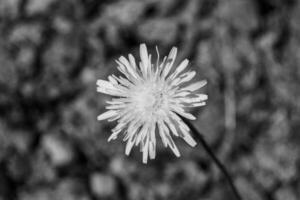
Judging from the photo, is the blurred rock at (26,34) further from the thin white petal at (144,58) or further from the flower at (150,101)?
the thin white petal at (144,58)

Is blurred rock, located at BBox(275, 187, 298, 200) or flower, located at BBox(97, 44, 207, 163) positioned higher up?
flower, located at BBox(97, 44, 207, 163)

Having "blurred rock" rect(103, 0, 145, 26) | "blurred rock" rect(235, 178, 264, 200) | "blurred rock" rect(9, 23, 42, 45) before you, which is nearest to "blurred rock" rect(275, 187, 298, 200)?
"blurred rock" rect(235, 178, 264, 200)

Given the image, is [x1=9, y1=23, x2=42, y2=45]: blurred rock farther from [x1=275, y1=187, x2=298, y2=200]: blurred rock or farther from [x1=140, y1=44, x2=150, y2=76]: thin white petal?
[x1=275, y1=187, x2=298, y2=200]: blurred rock

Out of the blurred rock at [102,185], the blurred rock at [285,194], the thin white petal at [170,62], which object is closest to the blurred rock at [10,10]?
the blurred rock at [102,185]

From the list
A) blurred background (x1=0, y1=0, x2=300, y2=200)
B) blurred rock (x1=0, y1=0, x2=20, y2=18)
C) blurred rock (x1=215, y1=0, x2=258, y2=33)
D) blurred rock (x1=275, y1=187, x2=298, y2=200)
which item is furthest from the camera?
blurred rock (x1=0, y1=0, x2=20, y2=18)

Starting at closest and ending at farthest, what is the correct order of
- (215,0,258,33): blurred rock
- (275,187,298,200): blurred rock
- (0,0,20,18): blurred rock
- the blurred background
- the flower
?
the flower
(275,187,298,200): blurred rock
the blurred background
(215,0,258,33): blurred rock
(0,0,20,18): blurred rock

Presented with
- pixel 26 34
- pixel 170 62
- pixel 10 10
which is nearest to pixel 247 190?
pixel 170 62

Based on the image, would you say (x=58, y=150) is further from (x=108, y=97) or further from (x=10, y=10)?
(x=10, y=10)
